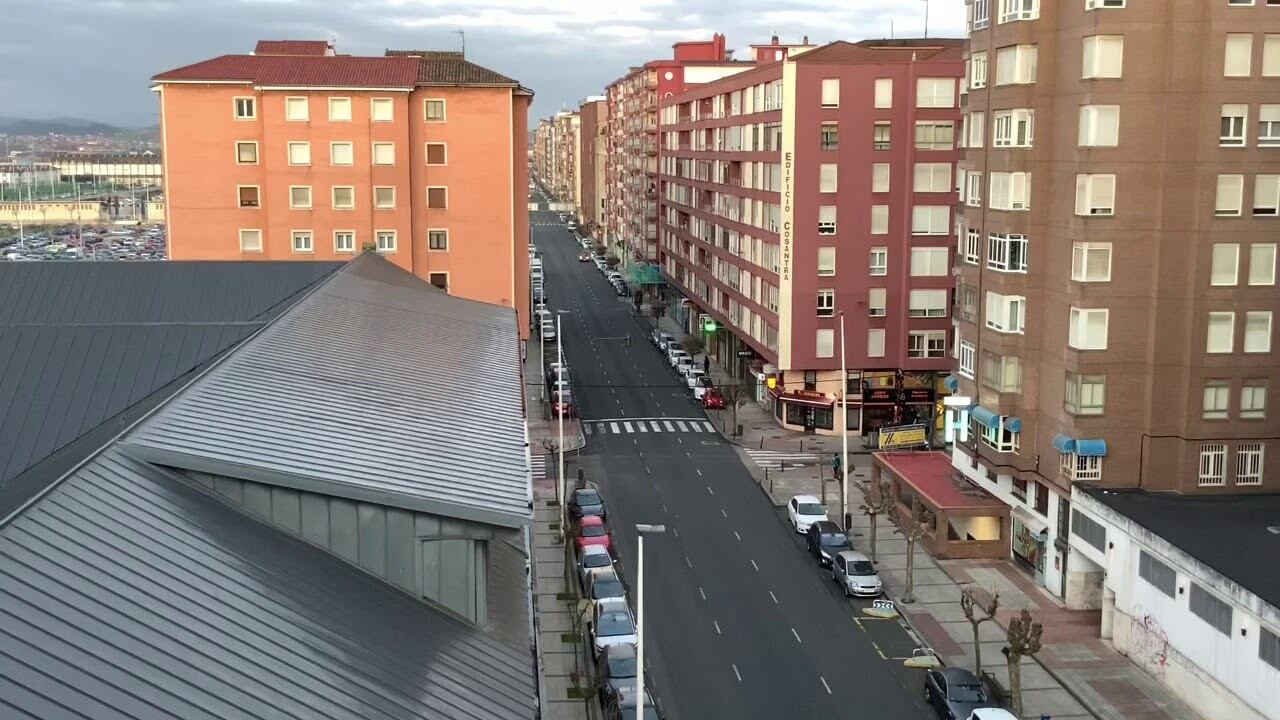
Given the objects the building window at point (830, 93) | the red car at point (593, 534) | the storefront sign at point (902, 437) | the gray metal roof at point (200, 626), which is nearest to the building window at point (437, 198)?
the building window at point (830, 93)

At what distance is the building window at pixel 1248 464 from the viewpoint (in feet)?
151

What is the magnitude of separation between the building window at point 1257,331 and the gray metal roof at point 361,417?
85.6 ft

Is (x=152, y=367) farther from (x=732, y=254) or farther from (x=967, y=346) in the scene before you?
(x=732, y=254)

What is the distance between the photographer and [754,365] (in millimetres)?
87375

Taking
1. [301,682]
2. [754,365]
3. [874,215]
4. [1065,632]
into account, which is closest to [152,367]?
[301,682]

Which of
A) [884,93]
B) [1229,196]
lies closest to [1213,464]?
[1229,196]

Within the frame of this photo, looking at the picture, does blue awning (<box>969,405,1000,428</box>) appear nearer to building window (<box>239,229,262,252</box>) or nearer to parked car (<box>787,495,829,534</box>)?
parked car (<box>787,495,829,534</box>)

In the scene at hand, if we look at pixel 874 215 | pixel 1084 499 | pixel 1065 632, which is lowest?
pixel 1065 632

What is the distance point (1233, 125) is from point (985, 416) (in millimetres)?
14030

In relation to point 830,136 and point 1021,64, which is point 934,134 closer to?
point 830,136

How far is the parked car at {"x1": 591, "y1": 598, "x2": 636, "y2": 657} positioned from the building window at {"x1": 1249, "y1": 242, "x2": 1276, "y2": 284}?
25.1 m

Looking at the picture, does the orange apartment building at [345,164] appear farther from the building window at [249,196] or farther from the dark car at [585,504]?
the dark car at [585,504]

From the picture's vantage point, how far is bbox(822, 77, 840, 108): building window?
73.7 metres

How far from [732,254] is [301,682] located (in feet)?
251
